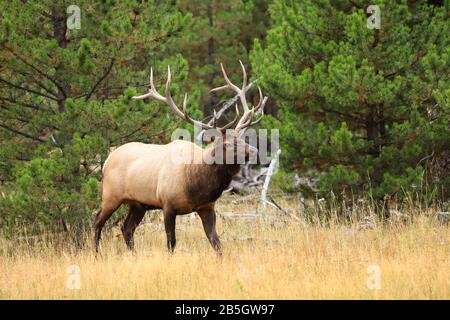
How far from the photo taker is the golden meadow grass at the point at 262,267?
6.41 metres

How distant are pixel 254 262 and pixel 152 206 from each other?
193 cm

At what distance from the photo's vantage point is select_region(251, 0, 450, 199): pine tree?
9016mm

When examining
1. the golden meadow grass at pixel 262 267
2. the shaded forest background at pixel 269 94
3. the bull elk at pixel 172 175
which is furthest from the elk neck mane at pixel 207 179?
the shaded forest background at pixel 269 94

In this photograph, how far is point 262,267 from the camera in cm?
715

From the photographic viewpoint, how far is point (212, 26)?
17938mm

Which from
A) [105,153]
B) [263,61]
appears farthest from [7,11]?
[263,61]

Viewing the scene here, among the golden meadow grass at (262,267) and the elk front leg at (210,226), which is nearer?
the golden meadow grass at (262,267)

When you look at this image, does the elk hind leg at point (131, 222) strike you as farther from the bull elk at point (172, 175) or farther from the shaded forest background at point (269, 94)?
the shaded forest background at point (269, 94)

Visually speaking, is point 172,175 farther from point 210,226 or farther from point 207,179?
point 210,226

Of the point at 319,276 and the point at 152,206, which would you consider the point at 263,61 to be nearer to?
the point at 152,206
